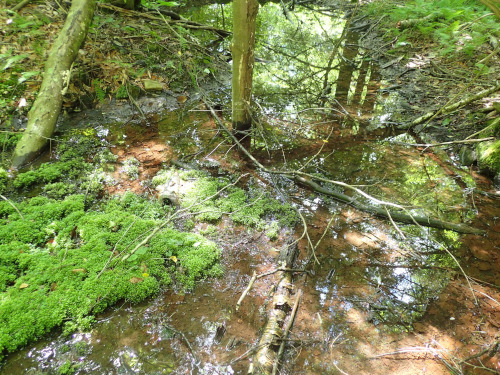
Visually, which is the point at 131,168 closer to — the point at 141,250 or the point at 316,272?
the point at 141,250

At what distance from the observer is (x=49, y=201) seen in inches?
148

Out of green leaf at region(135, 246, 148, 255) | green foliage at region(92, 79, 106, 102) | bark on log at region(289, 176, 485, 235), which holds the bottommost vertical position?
green leaf at region(135, 246, 148, 255)

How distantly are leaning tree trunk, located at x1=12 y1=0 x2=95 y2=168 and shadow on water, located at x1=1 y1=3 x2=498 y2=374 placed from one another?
99 centimetres

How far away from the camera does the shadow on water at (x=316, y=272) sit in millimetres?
2514

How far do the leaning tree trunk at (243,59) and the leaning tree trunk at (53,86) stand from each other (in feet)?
9.78

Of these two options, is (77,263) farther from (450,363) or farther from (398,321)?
(450,363)

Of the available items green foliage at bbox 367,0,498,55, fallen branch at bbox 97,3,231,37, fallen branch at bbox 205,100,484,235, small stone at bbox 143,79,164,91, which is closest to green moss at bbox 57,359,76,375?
fallen branch at bbox 205,100,484,235

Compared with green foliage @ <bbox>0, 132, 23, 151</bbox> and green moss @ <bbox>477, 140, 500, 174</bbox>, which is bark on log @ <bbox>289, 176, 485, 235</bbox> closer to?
green moss @ <bbox>477, 140, 500, 174</bbox>

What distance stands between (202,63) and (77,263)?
5.90 meters

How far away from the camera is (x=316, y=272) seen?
328cm

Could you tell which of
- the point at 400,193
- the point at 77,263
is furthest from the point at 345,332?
the point at 77,263

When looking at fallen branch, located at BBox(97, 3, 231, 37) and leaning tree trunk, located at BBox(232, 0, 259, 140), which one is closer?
leaning tree trunk, located at BBox(232, 0, 259, 140)

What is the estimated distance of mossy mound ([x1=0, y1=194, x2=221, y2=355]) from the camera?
8.61 ft

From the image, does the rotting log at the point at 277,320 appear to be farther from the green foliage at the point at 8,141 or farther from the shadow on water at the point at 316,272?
the green foliage at the point at 8,141
